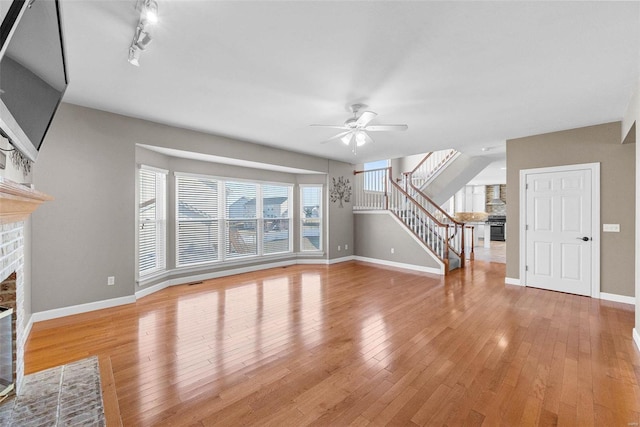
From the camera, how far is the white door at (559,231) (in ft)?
13.3

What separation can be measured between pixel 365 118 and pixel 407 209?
155 inches

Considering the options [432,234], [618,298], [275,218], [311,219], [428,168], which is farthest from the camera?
[428,168]

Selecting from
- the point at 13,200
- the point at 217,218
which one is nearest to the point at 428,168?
the point at 217,218

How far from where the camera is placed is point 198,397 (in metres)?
1.87

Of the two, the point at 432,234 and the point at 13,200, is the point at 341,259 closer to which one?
the point at 432,234

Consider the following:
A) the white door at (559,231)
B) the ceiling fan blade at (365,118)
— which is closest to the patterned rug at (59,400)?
the ceiling fan blade at (365,118)

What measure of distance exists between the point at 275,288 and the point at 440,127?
3.86 m

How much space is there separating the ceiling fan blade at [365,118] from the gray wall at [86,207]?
3.00 m

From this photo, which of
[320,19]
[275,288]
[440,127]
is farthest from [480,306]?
[320,19]

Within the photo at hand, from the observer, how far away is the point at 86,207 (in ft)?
11.2

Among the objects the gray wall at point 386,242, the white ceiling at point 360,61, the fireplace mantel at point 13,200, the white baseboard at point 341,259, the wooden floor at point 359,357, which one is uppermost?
the white ceiling at point 360,61

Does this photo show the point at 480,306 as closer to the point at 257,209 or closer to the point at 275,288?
the point at 275,288

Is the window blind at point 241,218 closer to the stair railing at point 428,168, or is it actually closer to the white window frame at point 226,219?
the white window frame at point 226,219

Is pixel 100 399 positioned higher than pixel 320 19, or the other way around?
pixel 320 19
